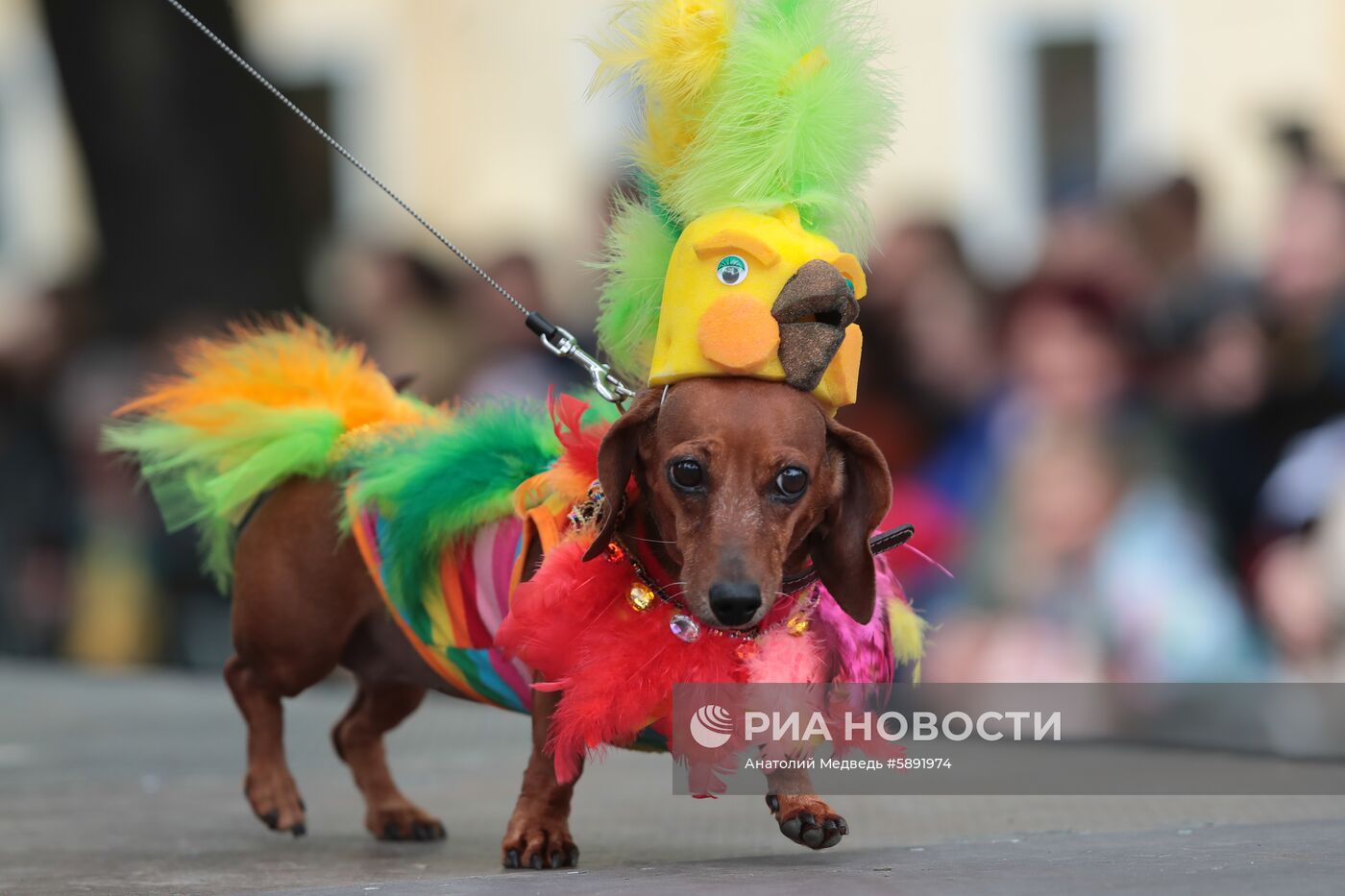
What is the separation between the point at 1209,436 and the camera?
647 cm

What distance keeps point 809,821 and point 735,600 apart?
0.51 m

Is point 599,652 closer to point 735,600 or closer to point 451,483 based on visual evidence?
point 735,600

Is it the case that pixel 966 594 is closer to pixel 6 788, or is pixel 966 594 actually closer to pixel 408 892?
pixel 6 788

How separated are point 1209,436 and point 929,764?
1.77 m

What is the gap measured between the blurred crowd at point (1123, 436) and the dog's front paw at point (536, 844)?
242 cm

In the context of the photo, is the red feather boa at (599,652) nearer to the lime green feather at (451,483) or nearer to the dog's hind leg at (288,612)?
the lime green feather at (451,483)

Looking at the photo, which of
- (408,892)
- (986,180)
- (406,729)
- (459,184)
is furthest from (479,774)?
(459,184)

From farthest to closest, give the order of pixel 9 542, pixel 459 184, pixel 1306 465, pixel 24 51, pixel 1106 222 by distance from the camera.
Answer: pixel 24 51 → pixel 459 184 → pixel 9 542 → pixel 1106 222 → pixel 1306 465

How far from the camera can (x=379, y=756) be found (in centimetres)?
463

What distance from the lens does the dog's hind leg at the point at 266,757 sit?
4.37 metres

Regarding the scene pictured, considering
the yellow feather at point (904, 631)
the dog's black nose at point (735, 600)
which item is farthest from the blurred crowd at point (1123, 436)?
the dog's black nose at point (735, 600)

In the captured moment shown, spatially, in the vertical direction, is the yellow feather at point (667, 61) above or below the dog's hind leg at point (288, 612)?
above

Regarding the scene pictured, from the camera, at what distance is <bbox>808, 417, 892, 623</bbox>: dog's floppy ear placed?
142 inches

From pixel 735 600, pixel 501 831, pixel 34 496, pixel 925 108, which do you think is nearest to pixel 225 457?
pixel 501 831
